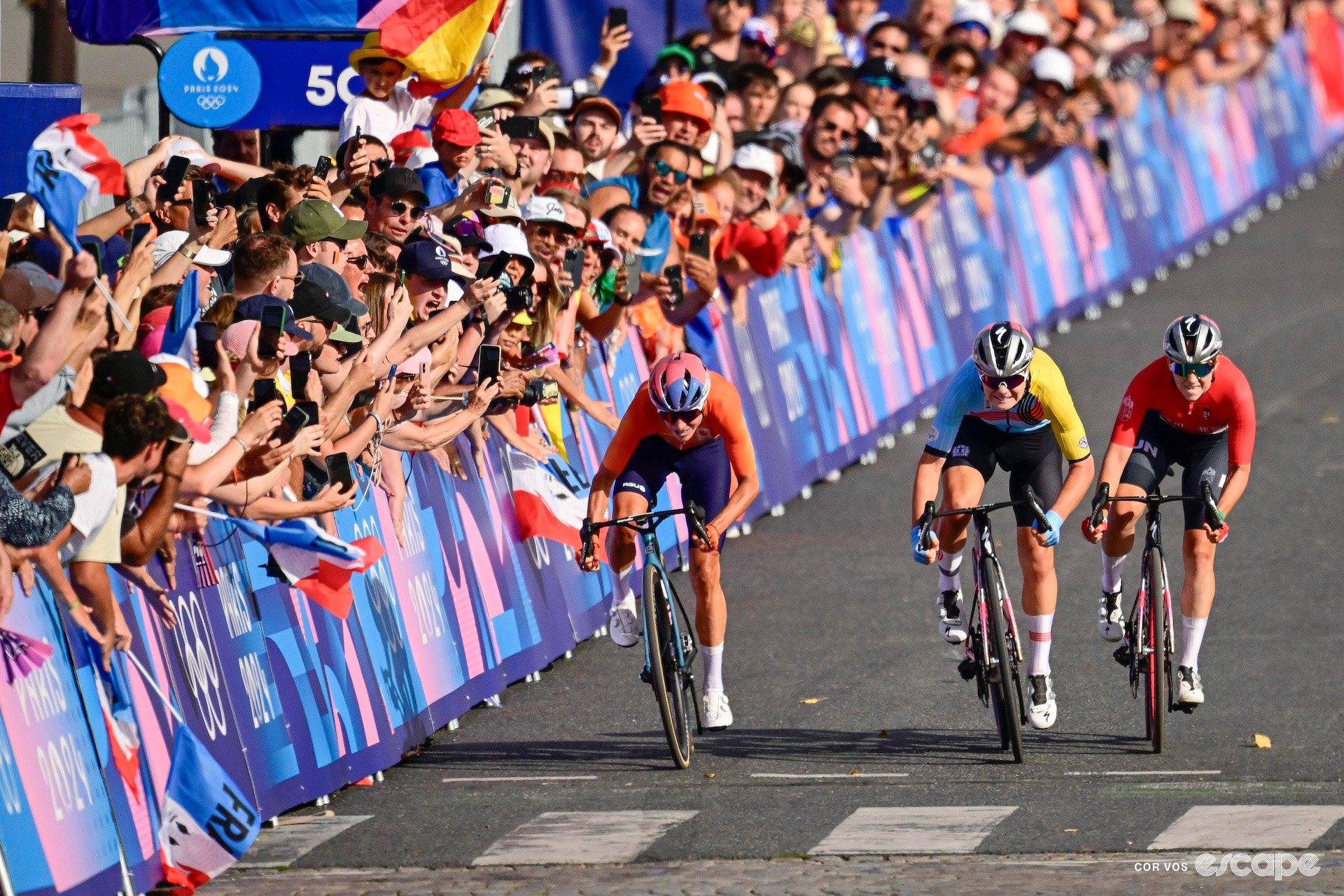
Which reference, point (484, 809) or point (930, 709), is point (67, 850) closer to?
point (484, 809)

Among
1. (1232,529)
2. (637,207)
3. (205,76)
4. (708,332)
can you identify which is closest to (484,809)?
(205,76)

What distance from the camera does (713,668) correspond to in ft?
36.8

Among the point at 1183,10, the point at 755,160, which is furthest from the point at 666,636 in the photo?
the point at 1183,10

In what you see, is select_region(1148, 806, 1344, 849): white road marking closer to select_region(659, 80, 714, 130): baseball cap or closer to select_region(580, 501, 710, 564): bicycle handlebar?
select_region(580, 501, 710, 564): bicycle handlebar

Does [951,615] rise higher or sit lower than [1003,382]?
lower

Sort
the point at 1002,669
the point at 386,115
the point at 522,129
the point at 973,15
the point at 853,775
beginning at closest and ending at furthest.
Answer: the point at 853,775 → the point at 1002,669 → the point at 386,115 → the point at 522,129 → the point at 973,15

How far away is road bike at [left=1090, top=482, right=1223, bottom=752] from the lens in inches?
418

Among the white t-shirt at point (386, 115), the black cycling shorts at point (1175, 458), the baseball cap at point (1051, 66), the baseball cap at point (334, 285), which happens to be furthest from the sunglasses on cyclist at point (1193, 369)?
the baseball cap at point (1051, 66)

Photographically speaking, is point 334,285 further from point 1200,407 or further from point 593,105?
point 593,105

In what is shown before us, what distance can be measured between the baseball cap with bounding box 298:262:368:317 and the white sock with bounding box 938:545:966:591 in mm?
3261

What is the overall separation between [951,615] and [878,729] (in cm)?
79

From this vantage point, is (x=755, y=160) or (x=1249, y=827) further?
(x=755, y=160)

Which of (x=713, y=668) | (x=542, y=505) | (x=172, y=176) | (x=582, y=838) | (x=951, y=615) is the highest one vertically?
(x=172, y=176)

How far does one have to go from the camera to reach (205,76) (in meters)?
12.7
